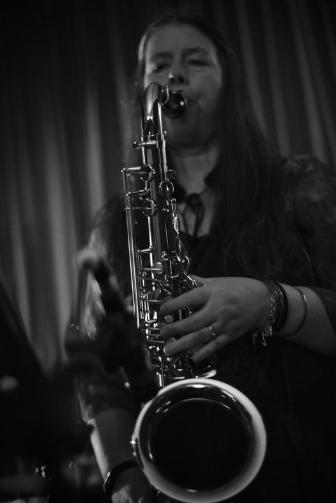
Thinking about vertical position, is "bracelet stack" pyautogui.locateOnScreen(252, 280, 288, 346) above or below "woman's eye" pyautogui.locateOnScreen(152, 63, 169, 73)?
below

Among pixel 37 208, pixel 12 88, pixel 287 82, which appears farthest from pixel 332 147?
pixel 12 88

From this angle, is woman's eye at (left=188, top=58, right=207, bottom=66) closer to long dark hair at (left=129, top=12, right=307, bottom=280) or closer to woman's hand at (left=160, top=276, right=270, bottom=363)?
long dark hair at (left=129, top=12, right=307, bottom=280)

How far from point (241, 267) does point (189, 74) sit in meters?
0.66

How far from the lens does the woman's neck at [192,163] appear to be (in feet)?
5.17

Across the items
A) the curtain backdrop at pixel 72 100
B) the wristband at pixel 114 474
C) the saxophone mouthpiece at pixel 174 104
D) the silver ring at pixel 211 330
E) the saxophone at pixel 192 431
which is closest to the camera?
the saxophone at pixel 192 431

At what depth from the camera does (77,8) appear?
2252mm

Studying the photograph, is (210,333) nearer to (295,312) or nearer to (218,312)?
(218,312)

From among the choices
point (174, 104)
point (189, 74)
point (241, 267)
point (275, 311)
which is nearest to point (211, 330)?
point (275, 311)

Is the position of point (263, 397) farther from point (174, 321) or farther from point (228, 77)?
point (228, 77)

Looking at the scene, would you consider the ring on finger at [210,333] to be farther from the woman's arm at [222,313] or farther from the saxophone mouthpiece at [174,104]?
the saxophone mouthpiece at [174,104]

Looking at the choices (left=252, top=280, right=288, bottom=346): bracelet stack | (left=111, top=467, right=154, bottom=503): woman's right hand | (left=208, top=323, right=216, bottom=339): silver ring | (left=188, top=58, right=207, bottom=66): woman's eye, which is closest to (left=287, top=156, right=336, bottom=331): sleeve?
(left=252, top=280, right=288, bottom=346): bracelet stack

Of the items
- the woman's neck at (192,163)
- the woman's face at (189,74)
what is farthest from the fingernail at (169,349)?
the woman's face at (189,74)

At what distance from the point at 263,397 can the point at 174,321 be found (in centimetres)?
28

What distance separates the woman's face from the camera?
151 cm
